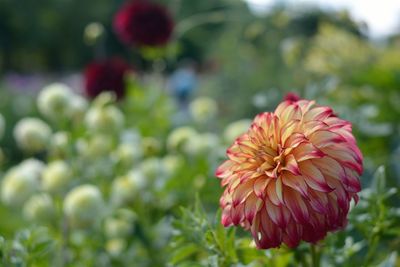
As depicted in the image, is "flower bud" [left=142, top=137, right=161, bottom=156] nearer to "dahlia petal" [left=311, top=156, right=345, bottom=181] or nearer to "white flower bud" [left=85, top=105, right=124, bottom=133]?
"white flower bud" [left=85, top=105, right=124, bottom=133]

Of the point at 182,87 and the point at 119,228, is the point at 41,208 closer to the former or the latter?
the point at 119,228

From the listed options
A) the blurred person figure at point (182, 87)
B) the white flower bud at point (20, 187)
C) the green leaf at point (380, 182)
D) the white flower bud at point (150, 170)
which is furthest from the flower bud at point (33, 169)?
the blurred person figure at point (182, 87)

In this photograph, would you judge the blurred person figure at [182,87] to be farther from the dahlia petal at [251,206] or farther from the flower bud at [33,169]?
the dahlia petal at [251,206]

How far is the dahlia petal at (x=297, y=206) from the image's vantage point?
0.58 m

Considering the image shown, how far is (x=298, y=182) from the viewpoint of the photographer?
1.96 ft

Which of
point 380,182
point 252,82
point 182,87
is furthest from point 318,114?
point 182,87

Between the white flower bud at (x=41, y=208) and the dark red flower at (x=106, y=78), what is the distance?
463 millimetres

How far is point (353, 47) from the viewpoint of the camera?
2254 mm

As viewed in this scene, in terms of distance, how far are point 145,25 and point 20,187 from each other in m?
0.63

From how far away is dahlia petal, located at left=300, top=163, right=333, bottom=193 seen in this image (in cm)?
58

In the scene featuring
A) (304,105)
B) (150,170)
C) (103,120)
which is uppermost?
(103,120)

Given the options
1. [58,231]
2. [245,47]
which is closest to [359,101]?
[58,231]

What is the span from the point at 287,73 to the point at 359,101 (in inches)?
74.2

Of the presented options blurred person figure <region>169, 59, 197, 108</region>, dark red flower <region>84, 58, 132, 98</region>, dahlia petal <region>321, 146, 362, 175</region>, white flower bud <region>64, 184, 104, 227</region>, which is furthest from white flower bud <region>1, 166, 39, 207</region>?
blurred person figure <region>169, 59, 197, 108</region>
